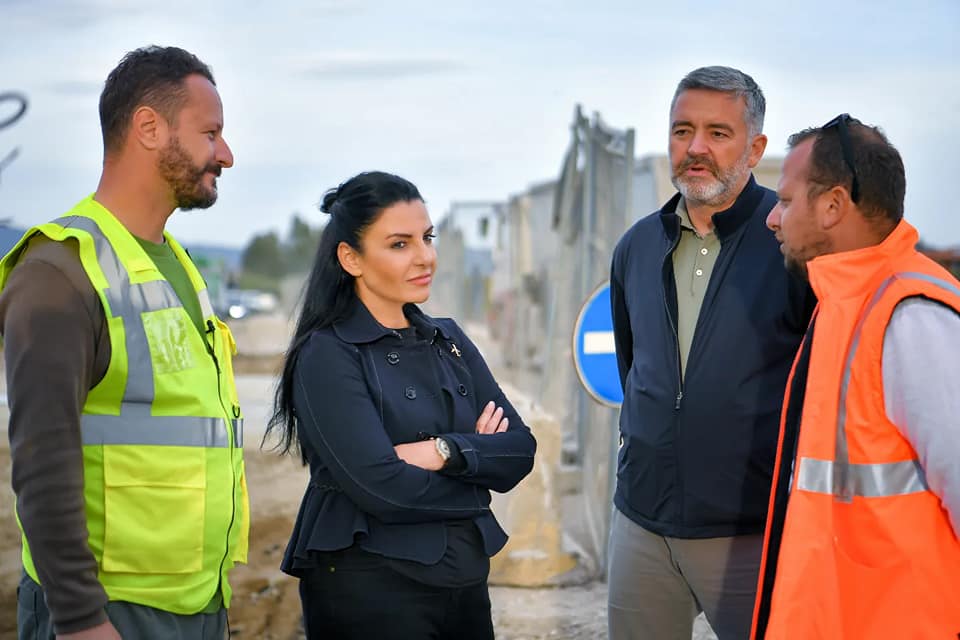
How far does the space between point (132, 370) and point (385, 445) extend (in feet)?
2.36

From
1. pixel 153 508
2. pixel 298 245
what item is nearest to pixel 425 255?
pixel 153 508

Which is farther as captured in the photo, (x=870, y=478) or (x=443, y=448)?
(x=443, y=448)

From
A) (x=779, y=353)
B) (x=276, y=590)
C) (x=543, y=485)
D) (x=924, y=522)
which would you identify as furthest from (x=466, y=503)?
(x=543, y=485)

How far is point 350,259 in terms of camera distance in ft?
10.4

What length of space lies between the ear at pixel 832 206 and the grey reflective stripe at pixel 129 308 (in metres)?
1.54

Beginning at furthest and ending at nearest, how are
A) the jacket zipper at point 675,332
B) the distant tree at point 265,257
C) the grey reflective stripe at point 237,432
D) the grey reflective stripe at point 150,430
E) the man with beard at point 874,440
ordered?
the distant tree at point 265,257
the jacket zipper at point 675,332
the grey reflective stripe at point 237,432
the grey reflective stripe at point 150,430
the man with beard at point 874,440

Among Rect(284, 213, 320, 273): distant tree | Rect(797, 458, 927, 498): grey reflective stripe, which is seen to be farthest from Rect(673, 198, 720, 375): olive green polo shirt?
Rect(284, 213, 320, 273): distant tree

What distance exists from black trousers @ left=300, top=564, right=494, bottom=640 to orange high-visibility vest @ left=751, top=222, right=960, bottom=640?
935 mm

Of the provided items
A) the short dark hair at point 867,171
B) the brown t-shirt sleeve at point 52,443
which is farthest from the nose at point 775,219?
the brown t-shirt sleeve at point 52,443

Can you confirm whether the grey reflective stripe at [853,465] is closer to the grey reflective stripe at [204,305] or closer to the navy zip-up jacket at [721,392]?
the navy zip-up jacket at [721,392]

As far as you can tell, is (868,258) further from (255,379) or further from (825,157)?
(255,379)

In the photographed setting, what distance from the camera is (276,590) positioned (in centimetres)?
657

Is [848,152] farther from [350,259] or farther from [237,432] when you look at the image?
[237,432]

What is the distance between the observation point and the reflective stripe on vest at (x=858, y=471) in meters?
2.26
